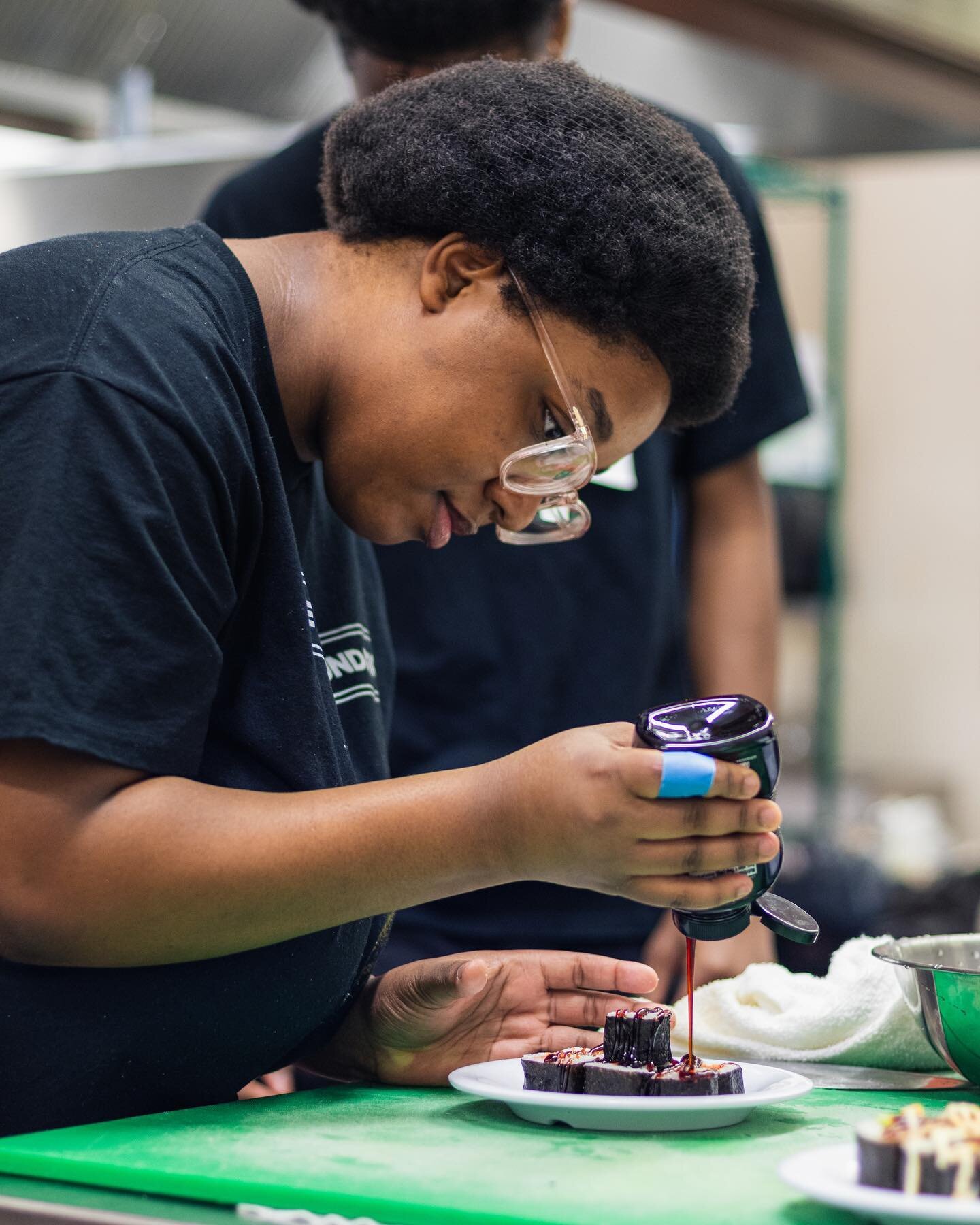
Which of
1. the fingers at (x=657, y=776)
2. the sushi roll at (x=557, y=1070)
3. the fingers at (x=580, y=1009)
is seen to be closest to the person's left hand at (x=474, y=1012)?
the fingers at (x=580, y=1009)

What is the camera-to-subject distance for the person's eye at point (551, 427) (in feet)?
3.80

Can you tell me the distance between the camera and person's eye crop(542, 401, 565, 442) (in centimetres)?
116

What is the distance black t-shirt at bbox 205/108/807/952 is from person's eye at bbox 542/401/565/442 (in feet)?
1.97

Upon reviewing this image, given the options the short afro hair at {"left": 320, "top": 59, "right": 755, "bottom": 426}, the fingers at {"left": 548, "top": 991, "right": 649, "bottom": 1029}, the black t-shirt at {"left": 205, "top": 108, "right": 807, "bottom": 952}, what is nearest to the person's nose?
the short afro hair at {"left": 320, "top": 59, "right": 755, "bottom": 426}

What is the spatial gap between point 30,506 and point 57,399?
66mm

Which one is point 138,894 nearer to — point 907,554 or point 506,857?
point 506,857

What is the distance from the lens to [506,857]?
3.21 feet

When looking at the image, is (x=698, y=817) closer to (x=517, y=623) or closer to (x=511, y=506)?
(x=511, y=506)

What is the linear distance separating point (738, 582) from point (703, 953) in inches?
17.9

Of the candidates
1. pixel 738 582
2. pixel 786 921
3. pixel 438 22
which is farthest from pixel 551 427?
pixel 738 582

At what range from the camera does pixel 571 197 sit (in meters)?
1.09

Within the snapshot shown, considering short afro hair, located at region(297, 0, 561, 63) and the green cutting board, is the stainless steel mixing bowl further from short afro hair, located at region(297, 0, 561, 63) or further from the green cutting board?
short afro hair, located at region(297, 0, 561, 63)

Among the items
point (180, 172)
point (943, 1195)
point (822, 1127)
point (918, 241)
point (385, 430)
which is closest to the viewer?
point (943, 1195)

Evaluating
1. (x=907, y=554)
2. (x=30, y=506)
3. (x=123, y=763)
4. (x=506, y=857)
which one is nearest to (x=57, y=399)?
(x=30, y=506)
